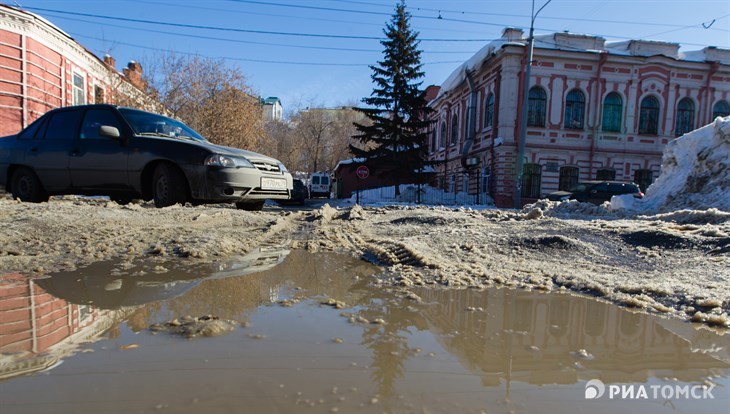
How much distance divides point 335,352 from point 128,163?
488cm

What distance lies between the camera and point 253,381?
5.65 ft

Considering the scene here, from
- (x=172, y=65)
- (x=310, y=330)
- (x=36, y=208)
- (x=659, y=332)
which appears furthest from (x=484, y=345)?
(x=172, y=65)

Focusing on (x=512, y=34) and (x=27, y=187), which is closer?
(x=27, y=187)

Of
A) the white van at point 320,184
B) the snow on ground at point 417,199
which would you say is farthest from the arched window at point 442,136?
the white van at point 320,184

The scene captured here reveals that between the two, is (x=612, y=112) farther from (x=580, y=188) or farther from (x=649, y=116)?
(x=580, y=188)

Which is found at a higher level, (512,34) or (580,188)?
(512,34)

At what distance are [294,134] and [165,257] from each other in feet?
154

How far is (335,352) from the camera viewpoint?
2039 millimetres

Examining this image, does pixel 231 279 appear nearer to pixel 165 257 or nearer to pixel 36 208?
pixel 165 257

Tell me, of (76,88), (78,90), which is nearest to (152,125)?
(76,88)

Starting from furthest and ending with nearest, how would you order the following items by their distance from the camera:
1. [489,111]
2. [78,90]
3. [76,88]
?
[489,111]
[78,90]
[76,88]

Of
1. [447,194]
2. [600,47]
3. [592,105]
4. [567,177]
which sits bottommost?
[447,194]

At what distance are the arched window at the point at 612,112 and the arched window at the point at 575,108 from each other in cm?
149

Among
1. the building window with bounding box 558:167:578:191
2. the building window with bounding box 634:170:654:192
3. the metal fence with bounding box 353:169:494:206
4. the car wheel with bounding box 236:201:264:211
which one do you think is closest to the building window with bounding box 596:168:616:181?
the building window with bounding box 558:167:578:191
